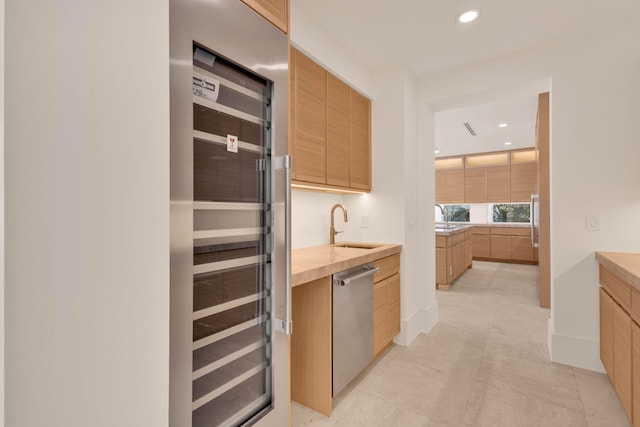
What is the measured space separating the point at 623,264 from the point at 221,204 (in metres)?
2.25

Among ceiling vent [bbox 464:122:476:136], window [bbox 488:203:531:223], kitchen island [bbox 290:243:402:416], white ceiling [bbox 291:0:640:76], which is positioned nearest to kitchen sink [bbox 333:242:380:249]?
kitchen island [bbox 290:243:402:416]

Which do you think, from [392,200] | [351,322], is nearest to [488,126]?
[392,200]

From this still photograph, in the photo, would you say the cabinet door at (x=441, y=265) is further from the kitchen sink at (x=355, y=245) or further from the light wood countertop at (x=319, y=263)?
the light wood countertop at (x=319, y=263)

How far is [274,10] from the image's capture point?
1.30 metres

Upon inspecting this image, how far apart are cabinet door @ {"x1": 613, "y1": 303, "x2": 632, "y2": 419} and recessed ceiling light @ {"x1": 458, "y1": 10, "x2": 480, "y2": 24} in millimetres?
2078

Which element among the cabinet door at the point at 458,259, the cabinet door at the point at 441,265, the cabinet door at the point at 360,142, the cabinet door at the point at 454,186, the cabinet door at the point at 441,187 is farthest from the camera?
the cabinet door at the point at 441,187

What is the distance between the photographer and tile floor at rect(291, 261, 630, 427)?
5.95ft

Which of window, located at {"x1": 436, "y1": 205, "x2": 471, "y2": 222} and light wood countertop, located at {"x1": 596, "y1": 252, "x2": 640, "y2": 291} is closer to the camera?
light wood countertop, located at {"x1": 596, "y1": 252, "x2": 640, "y2": 291}

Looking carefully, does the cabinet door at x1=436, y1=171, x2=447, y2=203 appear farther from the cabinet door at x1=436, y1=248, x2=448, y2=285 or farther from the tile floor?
the tile floor

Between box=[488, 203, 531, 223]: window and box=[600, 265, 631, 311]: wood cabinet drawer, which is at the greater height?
box=[488, 203, 531, 223]: window

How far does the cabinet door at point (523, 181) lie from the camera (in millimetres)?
7047

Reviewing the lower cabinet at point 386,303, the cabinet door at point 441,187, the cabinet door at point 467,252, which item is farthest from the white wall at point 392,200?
the cabinet door at point 441,187

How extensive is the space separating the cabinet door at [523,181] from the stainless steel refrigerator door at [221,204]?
7.48 metres

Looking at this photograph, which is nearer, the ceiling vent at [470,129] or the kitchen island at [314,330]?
the kitchen island at [314,330]
